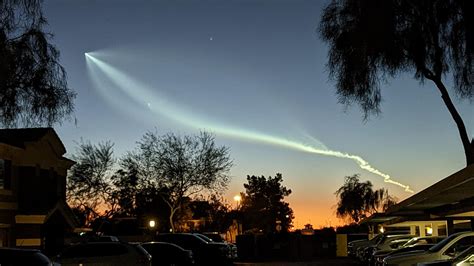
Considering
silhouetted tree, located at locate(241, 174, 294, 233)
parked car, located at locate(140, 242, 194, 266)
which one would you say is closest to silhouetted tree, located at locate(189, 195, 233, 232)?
silhouetted tree, located at locate(241, 174, 294, 233)

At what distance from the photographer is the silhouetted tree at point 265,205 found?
9389 cm

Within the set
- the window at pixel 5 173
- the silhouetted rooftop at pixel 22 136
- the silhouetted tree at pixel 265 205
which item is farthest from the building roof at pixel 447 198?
the silhouetted tree at pixel 265 205

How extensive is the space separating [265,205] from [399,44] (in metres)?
78.8

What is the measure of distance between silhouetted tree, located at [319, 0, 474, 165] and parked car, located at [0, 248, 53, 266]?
14.2 meters

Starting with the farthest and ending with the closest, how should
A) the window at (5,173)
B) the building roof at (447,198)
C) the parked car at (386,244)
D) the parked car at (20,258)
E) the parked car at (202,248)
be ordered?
the window at (5,173), the parked car at (386,244), the parked car at (202,248), the building roof at (447,198), the parked car at (20,258)

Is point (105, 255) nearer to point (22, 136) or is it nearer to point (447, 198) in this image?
point (447, 198)

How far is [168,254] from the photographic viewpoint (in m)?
29.3

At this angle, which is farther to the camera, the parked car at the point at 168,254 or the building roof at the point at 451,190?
the parked car at the point at 168,254

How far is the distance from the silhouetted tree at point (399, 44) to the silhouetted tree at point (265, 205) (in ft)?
217

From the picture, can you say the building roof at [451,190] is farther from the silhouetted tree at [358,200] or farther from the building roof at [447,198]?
the silhouetted tree at [358,200]

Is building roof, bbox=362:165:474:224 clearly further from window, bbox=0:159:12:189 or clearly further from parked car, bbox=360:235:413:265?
window, bbox=0:159:12:189

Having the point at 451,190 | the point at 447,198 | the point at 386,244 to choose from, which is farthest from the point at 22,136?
the point at 451,190

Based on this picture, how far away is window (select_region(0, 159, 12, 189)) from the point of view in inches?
1393

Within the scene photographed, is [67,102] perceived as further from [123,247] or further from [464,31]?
[464,31]
